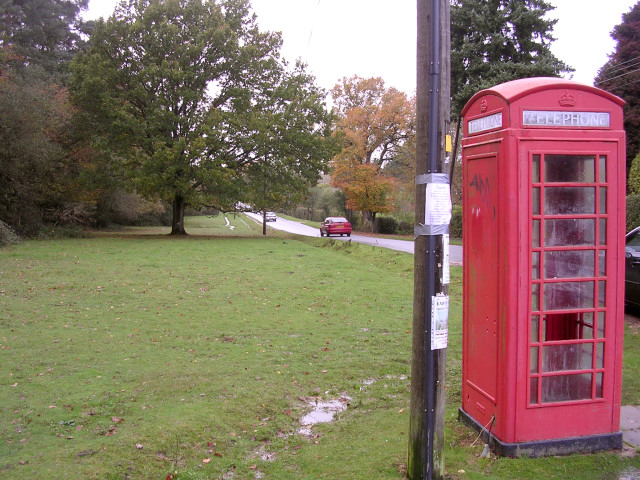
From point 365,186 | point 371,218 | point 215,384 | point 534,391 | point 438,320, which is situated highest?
point 365,186

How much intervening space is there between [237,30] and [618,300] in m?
32.9

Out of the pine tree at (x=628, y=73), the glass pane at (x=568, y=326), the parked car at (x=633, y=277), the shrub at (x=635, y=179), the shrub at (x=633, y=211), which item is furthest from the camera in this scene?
the pine tree at (x=628, y=73)

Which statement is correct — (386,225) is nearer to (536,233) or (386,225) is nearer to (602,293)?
(602,293)

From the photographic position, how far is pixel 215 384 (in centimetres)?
610

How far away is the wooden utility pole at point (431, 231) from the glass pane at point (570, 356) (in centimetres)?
108

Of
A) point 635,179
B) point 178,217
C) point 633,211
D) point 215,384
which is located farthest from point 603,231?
point 178,217

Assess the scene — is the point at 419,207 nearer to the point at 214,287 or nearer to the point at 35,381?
the point at 35,381

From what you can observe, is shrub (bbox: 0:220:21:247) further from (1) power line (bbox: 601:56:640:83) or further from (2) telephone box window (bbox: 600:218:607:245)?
(1) power line (bbox: 601:56:640:83)

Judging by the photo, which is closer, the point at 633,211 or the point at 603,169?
the point at 603,169

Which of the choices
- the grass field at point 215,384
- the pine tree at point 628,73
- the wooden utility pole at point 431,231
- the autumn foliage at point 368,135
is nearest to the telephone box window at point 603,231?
the wooden utility pole at point 431,231

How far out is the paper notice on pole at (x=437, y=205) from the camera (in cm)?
371

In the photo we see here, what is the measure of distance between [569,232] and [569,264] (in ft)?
0.87

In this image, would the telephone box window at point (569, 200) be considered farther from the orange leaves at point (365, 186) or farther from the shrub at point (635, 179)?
the orange leaves at point (365, 186)

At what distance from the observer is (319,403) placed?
5.77 m
